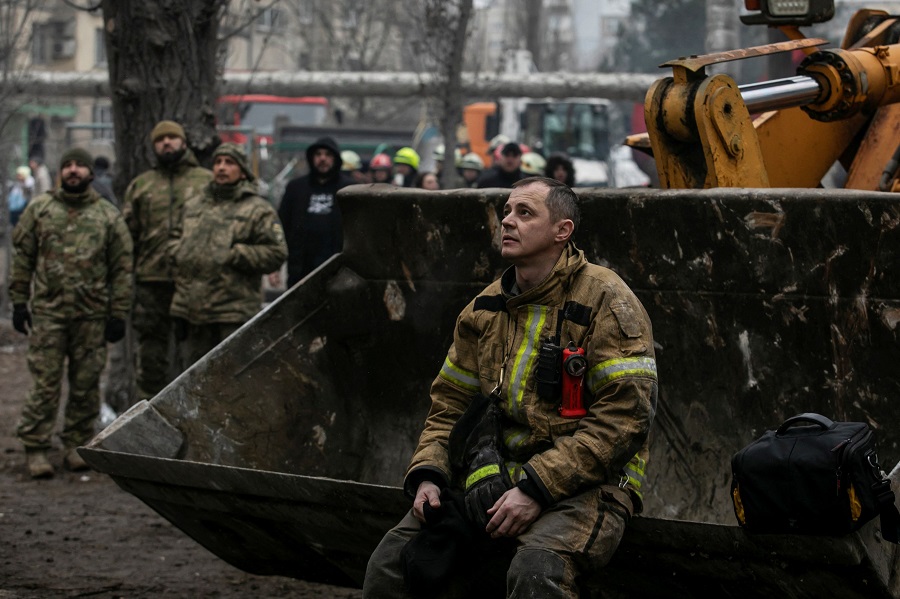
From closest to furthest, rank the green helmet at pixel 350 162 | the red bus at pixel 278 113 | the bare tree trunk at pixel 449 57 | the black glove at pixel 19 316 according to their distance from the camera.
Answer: the black glove at pixel 19 316
the bare tree trunk at pixel 449 57
the green helmet at pixel 350 162
the red bus at pixel 278 113

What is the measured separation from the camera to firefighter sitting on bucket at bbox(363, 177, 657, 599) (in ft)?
12.4

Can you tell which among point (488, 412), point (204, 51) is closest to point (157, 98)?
point (204, 51)

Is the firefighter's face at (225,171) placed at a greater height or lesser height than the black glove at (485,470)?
greater

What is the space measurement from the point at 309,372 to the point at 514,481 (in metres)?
1.90

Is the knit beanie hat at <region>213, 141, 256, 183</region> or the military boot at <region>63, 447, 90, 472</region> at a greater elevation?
the knit beanie hat at <region>213, 141, 256, 183</region>

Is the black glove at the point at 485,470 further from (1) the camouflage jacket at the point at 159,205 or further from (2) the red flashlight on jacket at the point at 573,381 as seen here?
(1) the camouflage jacket at the point at 159,205

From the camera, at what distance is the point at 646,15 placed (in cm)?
4412

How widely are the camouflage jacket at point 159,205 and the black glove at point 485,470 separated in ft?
15.4

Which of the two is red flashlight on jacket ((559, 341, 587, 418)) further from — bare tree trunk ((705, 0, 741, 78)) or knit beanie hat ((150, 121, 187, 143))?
bare tree trunk ((705, 0, 741, 78))

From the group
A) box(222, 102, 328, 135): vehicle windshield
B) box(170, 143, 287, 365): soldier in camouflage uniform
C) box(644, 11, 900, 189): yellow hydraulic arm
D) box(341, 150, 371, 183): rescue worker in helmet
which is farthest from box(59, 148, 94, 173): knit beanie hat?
box(222, 102, 328, 135): vehicle windshield

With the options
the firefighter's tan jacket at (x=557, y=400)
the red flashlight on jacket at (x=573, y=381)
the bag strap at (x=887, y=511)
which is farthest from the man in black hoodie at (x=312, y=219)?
the bag strap at (x=887, y=511)

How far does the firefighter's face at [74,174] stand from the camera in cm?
812

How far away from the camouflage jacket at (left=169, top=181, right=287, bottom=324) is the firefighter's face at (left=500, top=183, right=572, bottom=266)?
3.93 metres

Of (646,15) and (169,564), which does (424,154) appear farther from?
(169,564)
